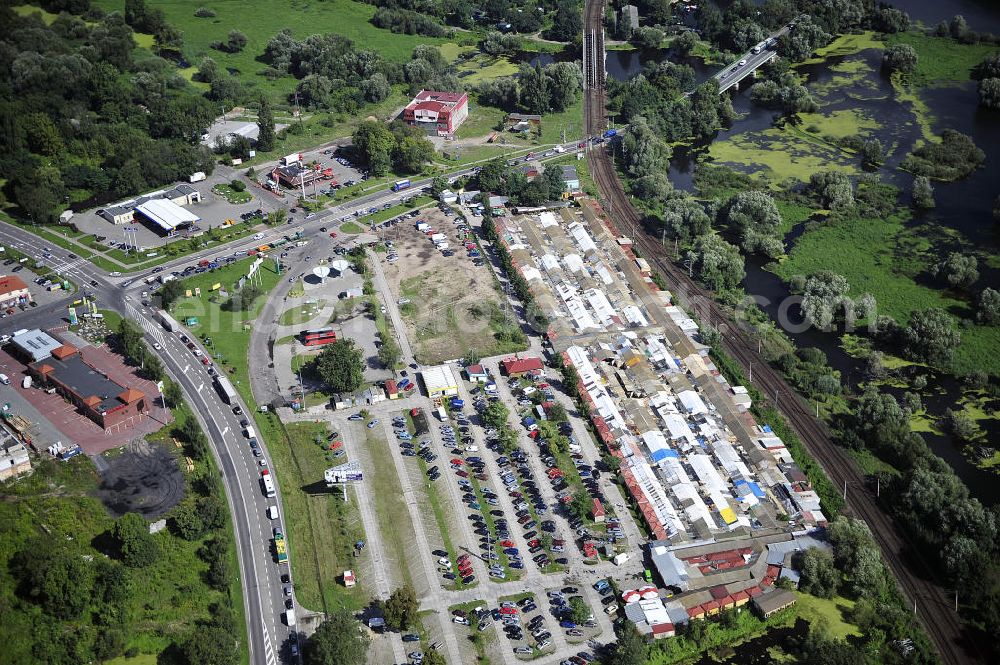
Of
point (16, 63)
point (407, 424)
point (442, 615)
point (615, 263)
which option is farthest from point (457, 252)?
point (16, 63)

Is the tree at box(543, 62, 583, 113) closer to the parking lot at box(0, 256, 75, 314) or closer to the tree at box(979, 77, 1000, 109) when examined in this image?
the tree at box(979, 77, 1000, 109)

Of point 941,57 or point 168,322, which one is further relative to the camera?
point 941,57

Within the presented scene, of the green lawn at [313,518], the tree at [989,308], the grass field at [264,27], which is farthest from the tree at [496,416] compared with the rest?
the grass field at [264,27]

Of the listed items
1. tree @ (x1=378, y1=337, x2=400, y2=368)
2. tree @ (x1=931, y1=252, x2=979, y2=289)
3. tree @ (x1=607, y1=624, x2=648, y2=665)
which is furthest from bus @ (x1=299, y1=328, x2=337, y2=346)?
tree @ (x1=931, y1=252, x2=979, y2=289)

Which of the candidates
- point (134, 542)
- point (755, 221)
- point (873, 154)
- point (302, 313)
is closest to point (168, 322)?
point (302, 313)

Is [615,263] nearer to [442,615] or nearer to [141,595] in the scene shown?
[442,615]

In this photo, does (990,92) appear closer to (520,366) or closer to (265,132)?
(520,366)
